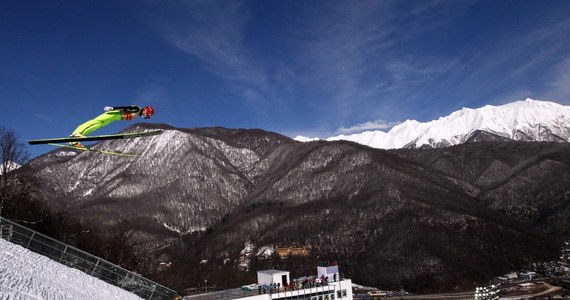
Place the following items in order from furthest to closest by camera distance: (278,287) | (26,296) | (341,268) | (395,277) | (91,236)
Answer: (341,268)
(395,277)
(91,236)
(278,287)
(26,296)

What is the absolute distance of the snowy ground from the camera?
7887 millimetres

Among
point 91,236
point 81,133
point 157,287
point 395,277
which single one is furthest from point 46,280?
point 395,277

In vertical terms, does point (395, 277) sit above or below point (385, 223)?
below

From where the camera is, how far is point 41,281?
920cm

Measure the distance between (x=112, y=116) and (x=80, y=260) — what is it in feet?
17.4

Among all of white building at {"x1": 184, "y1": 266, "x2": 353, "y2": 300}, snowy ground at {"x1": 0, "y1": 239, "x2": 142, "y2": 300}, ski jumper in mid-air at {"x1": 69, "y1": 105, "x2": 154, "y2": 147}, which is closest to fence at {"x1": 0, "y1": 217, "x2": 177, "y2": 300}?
snowy ground at {"x1": 0, "y1": 239, "x2": 142, "y2": 300}

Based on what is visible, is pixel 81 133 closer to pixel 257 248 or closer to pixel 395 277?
pixel 395 277

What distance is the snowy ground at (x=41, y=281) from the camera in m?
7.89

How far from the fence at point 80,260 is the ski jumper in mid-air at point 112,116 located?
4.11 meters

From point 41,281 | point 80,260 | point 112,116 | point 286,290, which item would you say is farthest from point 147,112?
point 286,290

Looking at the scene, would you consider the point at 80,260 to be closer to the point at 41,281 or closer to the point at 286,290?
the point at 41,281

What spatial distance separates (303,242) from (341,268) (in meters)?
28.9

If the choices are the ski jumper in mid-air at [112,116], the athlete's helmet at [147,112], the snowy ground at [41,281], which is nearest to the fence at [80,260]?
the snowy ground at [41,281]

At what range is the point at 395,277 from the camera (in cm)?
A: 13812
